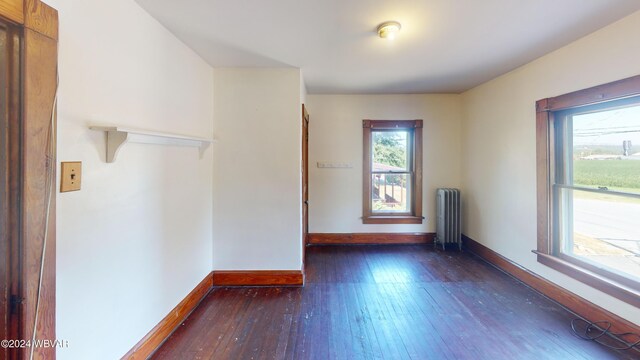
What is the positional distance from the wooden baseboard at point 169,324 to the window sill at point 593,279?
3289mm

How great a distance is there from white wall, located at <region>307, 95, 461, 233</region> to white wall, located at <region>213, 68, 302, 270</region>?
50.5 inches

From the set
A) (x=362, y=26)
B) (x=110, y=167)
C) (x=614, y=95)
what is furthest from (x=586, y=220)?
(x=110, y=167)

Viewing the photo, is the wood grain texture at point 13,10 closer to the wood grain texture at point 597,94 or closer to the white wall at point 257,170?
the white wall at point 257,170

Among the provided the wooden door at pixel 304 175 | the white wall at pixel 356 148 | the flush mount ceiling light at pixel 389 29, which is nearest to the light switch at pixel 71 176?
the flush mount ceiling light at pixel 389 29

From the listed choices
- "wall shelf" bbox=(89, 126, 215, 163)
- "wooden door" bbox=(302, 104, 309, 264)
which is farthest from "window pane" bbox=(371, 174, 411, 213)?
"wall shelf" bbox=(89, 126, 215, 163)

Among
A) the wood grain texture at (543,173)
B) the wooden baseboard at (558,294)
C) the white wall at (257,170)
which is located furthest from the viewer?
the white wall at (257,170)

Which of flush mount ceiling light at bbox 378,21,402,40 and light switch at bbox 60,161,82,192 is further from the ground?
flush mount ceiling light at bbox 378,21,402,40

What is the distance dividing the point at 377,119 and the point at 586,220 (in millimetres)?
2604

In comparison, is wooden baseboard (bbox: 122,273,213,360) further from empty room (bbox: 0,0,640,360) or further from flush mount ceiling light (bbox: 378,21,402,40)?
flush mount ceiling light (bbox: 378,21,402,40)

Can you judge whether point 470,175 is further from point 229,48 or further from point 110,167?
point 110,167

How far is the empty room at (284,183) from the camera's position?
1181 millimetres

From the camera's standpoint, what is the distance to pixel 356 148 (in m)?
4.10

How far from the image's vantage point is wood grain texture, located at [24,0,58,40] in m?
1.03

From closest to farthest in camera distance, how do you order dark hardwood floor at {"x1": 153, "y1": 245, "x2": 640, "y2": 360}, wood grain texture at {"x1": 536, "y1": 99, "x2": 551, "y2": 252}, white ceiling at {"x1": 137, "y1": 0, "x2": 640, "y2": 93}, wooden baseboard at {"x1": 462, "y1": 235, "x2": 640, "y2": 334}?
white ceiling at {"x1": 137, "y1": 0, "x2": 640, "y2": 93}
dark hardwood floor at {"x1": 153, "y1": 245, "x2": 640, "y2": 360}
wooden baseboard at {"x1": 462, "y1": 235, "x2": 640, "y2": 334}
wood grain texture at {"x1": 536, "y1": 99, "x2": 551, "y2": 252}
